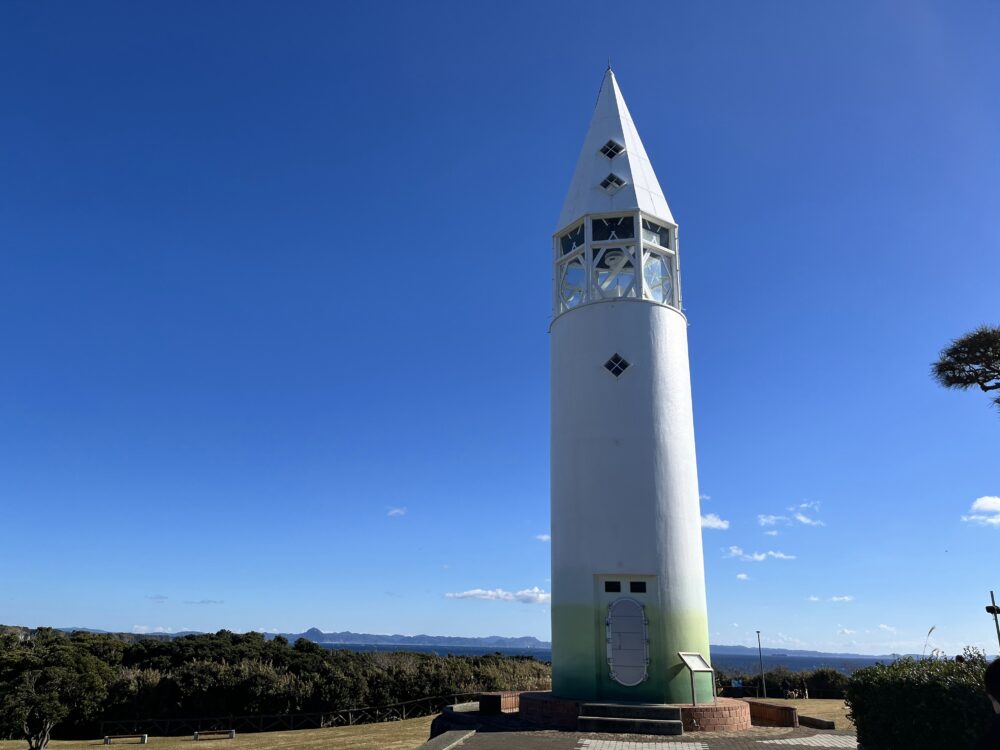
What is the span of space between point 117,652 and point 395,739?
23759 millimetres

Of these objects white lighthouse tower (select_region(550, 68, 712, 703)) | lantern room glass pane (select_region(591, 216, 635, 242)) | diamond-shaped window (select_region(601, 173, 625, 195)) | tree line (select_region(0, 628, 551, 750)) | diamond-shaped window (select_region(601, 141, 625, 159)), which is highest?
diamond-shaped window (select_region(601, 141, 625, 159))

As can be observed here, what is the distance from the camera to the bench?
27312mm

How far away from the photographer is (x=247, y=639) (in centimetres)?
4059

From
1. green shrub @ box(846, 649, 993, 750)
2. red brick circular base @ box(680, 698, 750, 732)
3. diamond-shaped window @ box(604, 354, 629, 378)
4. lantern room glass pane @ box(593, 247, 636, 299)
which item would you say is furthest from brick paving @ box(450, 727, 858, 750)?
lantern room glass pane @ box(593, 247, 636, 299)

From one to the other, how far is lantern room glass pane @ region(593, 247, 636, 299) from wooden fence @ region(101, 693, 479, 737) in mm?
18538

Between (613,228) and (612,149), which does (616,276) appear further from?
(612,149)

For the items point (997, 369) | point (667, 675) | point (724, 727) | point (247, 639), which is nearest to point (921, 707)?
point (724, 727)

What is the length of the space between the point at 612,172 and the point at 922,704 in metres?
14.3

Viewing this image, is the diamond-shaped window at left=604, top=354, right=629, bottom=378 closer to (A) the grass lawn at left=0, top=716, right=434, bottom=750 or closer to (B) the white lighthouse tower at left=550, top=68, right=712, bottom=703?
(B) the white lighthouse tower at left=550, top=68, right=712, bottom=703

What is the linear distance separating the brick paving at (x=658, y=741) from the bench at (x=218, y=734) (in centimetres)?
1927

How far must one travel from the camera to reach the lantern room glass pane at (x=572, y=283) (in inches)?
707

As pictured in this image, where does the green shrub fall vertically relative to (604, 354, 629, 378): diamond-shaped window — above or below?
below

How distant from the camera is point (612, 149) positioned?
749 inches

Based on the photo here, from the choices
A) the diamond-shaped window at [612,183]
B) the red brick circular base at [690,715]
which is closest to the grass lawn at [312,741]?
the red brick circular base at [690,715]
